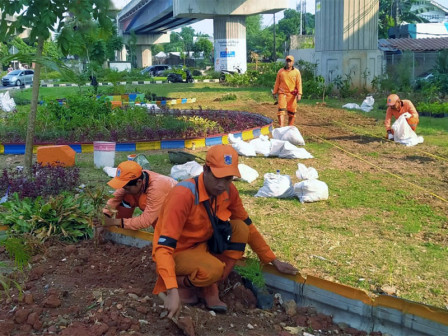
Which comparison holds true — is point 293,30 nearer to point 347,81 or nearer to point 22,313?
point 347,81

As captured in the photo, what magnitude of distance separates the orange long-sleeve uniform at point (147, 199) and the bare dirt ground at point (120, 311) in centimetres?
45

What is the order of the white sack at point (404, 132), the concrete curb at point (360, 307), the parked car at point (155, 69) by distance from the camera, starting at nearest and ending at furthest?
the concrete curb at point (360, 307) < the white sack at point (404, 132) < the parked car at point (155, 69)

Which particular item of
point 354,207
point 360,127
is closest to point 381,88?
point 360,127

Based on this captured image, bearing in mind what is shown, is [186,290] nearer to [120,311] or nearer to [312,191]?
[120,311]

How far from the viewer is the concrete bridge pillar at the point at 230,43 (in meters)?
43.1

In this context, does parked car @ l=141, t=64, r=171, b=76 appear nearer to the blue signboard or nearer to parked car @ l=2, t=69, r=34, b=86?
the blue signboard

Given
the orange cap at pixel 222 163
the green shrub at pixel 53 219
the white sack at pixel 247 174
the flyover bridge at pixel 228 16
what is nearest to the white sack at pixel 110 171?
the white sack at pixel 247 174

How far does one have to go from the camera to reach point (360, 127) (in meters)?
14.0

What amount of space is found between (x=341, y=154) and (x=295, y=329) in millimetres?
7024

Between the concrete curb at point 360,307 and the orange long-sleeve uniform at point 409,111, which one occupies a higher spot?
the orange long-sleeve uniform at point 409,111

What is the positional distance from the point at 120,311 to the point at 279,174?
4.63m

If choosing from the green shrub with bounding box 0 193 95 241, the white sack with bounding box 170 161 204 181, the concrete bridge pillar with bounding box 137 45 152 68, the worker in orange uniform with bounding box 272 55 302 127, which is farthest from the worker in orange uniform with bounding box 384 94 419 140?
the concrete bridge pillar with bounding box 137 45 152 68

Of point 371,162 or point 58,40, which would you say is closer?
point 58,40

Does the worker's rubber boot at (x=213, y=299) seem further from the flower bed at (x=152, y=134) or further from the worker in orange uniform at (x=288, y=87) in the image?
the worker in orange uniform at (x=288, y=87)
